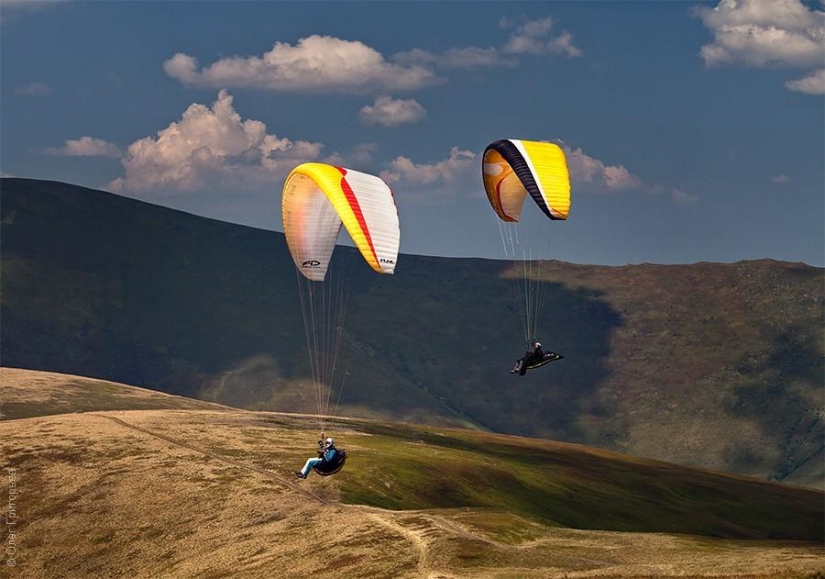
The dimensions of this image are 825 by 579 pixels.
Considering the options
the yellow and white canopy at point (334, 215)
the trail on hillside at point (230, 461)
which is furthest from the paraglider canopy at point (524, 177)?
the trail on hillside at point (230, 461)

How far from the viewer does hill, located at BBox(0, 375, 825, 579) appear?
64812 millimetres

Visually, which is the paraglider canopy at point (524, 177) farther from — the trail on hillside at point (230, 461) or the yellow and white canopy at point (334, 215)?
the trail on hillside at point (230, 461)

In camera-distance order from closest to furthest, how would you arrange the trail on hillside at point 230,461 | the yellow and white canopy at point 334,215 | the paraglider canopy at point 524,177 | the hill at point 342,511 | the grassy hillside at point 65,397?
the yellow and white canopy at point 334,215
the hill at point 342,511
the paraglider canopy at point 524,177
the trail on hillside at point 230,461
the grassy hillside at point 65,397

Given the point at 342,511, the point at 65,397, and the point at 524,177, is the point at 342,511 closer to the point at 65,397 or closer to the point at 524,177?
the point at 524,177

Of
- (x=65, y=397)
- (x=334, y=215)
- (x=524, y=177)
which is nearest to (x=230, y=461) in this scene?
(x=334, y=215)

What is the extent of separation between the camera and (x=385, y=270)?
5562cm

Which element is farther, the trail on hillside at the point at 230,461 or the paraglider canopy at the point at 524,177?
the trail on hillside at the point at 230,461

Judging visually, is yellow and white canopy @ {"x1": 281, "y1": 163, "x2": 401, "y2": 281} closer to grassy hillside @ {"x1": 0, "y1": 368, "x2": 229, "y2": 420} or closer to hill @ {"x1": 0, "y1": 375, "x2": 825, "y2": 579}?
hill @ {"x1": 0, "y1": 375, "x2": 825, "y2": 579}

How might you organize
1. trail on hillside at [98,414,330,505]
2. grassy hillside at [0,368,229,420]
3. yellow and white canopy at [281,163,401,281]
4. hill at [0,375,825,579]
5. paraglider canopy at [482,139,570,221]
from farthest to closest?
grassy hillside at [0,368,229,420] < trail on hillside at [98,414,330,505] < paraglider canopy at [482,139,570,221] < hill at [0,375,825,579] < yellow and white canopy at [281,163,401,281]

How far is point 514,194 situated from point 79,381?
119530 millimetres

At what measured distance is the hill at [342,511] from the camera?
64812mm

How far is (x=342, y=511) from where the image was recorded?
3027 inches

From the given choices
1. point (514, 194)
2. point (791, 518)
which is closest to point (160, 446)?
point (514, 194)

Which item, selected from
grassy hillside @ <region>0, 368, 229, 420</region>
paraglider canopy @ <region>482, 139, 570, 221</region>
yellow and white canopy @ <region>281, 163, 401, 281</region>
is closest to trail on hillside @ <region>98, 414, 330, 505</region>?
yellow and white canopy @ <region>281, 163, 401, 281</region>
